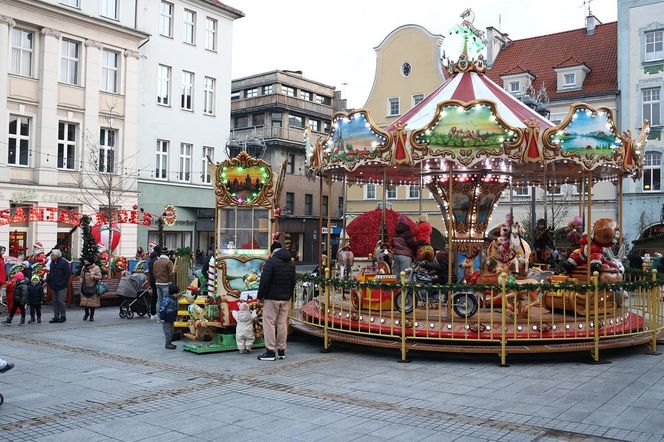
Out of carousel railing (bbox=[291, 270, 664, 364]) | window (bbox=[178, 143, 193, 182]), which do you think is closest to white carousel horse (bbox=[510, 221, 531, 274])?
carousel railing (bbox=[291, 270, 664, 364])

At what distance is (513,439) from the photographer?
6469mm

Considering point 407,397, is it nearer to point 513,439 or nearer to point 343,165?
point 513,439

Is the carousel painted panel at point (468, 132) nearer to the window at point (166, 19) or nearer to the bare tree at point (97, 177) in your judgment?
the bare tree at point (97, 177)

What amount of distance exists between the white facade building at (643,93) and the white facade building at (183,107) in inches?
882

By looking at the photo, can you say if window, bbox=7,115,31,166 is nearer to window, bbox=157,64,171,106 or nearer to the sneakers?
window, bbox=157,64,171,106

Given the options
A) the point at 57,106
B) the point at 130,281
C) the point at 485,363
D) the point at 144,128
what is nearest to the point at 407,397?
the point at 485,363

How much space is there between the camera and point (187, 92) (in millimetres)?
35938

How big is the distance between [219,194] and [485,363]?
7.37 m

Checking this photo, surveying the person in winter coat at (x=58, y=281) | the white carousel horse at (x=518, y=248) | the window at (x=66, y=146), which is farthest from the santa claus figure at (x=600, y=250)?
the window at (x=66, y=146)

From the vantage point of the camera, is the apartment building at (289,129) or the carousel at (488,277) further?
the apartment building at (289,129)

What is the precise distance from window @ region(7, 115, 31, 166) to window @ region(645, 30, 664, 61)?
102 ft

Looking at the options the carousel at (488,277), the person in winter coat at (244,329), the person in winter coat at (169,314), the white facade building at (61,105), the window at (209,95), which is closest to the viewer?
the carousel at (488,277)

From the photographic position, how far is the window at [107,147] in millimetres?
30059

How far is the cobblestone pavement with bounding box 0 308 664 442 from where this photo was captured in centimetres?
671
